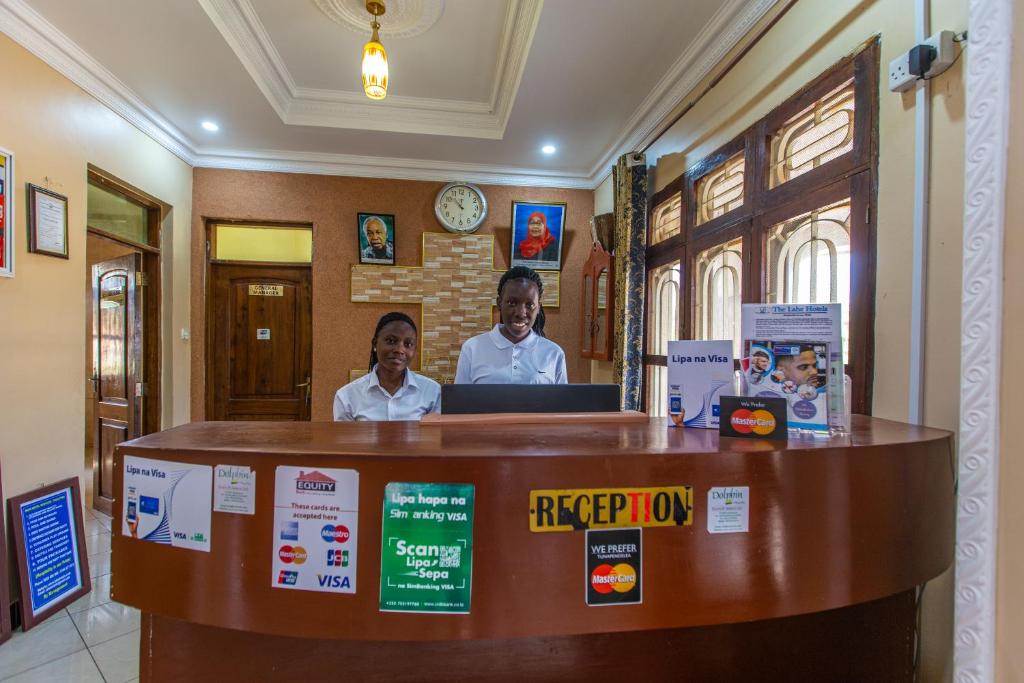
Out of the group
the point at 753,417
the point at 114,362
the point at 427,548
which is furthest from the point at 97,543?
the point at 753,417

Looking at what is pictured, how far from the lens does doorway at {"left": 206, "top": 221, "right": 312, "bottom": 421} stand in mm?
4188

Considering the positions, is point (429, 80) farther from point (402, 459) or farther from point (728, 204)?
point (402, 459)

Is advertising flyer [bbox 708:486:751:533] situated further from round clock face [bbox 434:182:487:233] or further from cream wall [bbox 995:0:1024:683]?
round clock face [bbox 434:182:487:233]

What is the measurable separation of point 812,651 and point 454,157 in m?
3.94

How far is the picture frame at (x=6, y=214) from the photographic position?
2.22 metres

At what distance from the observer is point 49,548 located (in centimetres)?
240

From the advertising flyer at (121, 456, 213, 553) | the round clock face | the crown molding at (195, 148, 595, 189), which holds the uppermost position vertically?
the crown molding at (195, 148, 595, 189)

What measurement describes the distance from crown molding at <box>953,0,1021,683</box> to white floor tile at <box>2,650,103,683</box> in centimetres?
294

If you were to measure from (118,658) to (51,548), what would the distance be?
85 cm

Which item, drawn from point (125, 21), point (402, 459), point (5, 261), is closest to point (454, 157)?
point (125, 21)

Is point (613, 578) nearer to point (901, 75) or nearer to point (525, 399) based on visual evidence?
point (525, 399)

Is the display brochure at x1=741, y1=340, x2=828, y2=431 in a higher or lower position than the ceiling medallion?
lower

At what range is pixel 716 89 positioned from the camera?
8.15 ft

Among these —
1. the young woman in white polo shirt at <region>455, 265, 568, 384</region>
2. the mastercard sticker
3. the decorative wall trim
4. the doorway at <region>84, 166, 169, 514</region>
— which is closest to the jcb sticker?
the mastercard sticker
